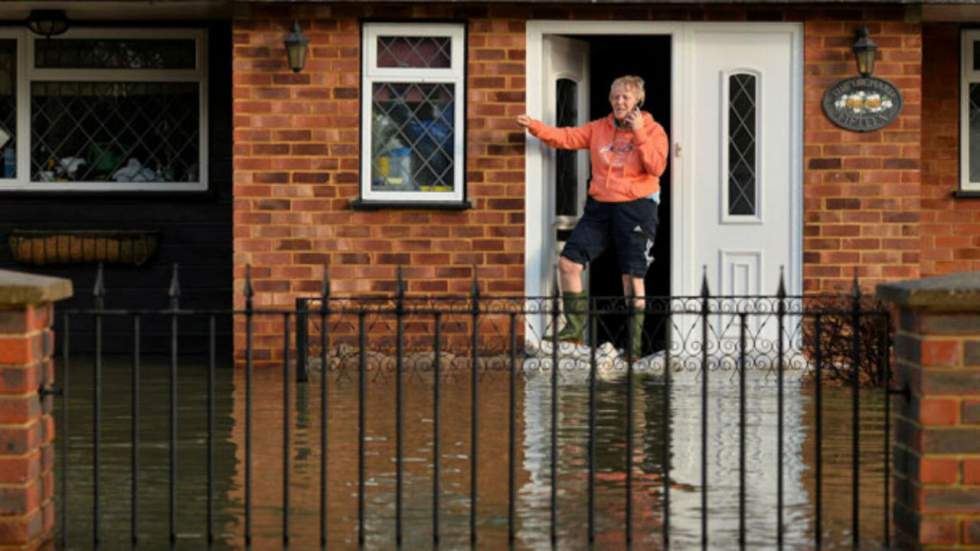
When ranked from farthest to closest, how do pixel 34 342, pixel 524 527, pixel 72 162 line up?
pixel 72 162
pixel 524 527
pixel 34 342

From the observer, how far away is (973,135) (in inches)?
703

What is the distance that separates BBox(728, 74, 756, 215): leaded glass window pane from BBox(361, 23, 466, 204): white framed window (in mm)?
1936

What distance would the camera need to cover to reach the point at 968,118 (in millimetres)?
17781

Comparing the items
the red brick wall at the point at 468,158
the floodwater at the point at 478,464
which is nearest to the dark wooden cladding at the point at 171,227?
the red brick wall at the point at 468,158

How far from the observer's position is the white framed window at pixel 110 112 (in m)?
17.5

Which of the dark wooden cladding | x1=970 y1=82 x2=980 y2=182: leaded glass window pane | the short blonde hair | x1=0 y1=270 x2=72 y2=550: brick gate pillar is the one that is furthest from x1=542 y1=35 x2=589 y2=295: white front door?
x1=0 y1=270 x2=72 y2=550: brick gate pillar

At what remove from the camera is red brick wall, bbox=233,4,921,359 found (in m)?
15.8

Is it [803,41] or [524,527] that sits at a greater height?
[803,41]

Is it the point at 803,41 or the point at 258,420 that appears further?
the point at 803,41

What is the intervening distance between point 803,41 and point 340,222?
11.6 ft

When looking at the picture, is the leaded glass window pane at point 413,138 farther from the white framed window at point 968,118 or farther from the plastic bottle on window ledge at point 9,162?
the white framed window at point 968,118

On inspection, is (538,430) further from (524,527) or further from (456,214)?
(456,214)

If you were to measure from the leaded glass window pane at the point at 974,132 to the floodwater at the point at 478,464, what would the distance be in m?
4.25

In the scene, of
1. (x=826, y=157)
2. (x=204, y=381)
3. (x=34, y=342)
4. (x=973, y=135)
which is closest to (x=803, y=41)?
(x=826, y=157)
